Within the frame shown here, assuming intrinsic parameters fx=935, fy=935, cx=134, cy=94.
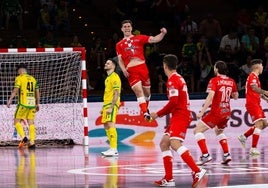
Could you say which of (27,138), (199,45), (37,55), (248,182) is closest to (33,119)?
(27,138)

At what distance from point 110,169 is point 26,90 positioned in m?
7.37

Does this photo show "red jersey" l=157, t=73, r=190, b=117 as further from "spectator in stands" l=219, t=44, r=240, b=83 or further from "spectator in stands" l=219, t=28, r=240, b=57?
"spectator in stands" l=219, t=28, r=240, b=57

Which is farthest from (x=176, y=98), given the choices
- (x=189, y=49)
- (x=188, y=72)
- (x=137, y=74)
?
(x=189, y=49)

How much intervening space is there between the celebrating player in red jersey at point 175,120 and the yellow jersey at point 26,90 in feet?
32.7

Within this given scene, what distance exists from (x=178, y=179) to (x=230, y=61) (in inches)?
621

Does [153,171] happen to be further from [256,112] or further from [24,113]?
[24,113]

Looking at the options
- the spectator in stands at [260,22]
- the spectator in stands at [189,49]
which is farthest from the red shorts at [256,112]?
the spectator in stands at [260,22]

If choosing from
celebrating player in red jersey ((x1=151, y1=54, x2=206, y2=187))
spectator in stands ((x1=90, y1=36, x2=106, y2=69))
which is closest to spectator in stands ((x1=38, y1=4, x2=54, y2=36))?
spectator in stands ((x1=90, y1=36, x2=106, y2=69))

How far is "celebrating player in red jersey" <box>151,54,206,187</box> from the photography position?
568 inches

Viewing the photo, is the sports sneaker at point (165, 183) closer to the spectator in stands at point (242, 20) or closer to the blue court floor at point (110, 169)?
the blue court floor at point (110, 169)

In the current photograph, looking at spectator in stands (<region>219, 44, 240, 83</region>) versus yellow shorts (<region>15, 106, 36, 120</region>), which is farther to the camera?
spectator in stands (<region>219, 44, 240, 83</region>)

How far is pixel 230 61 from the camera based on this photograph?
30.8 meters

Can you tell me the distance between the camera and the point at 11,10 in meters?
31.9

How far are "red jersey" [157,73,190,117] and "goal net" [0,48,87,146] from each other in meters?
10.3
